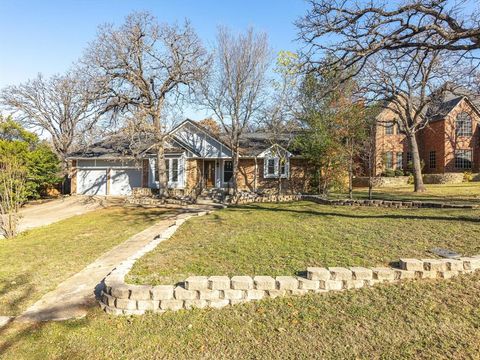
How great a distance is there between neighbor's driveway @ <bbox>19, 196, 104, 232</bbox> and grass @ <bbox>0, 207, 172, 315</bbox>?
3.92ft

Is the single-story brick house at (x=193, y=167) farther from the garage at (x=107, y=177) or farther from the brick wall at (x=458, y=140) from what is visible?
the brick wall at (x=458, y=140)

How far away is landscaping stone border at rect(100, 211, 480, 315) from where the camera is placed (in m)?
4.20

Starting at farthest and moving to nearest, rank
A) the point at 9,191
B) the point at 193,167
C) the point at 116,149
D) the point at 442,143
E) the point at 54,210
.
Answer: the point at 442,143, the point at 116,149, the point at 193,167, the point at 54,210, the point at 9,191

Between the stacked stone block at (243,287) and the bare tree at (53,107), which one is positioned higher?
the bare tree at (53,107)

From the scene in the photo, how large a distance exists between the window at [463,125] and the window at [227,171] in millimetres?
21056

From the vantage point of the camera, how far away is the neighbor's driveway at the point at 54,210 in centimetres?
1307

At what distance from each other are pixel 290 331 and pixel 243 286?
3.09ft

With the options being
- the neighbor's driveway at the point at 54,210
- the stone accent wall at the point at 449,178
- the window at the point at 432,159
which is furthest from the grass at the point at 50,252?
the window at the point at 432,159

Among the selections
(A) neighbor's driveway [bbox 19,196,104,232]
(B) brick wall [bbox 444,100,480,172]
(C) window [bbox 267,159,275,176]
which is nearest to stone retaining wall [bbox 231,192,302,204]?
(C) window [bbox 267,159,275,176]

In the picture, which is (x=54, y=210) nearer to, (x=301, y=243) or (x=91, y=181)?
(x=91, y=181)

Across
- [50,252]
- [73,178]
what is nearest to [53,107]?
[73,178]

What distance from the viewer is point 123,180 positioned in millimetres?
22703

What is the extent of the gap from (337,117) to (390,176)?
12030 millimetres

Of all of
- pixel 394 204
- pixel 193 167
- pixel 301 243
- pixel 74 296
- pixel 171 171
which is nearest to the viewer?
pixel 74 296
